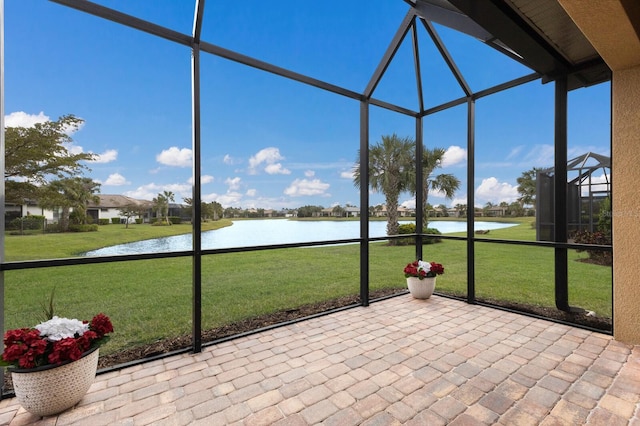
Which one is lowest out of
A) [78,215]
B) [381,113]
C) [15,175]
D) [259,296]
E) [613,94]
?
[259,296]

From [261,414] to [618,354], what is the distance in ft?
11.0

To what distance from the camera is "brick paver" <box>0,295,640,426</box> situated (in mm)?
1943

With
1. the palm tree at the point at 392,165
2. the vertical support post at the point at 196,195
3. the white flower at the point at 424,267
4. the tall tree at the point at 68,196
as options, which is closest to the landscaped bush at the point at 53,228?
the tall tree at the point at 68,196

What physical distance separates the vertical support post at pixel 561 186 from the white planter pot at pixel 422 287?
1.58 m

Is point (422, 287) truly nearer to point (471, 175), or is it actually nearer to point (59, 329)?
point (471, 175)

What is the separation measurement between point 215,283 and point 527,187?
222 inches

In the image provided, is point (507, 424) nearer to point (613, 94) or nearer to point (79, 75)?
point (613, 94)

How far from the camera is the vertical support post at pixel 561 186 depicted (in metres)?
3.63

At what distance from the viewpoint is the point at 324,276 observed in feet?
21.4

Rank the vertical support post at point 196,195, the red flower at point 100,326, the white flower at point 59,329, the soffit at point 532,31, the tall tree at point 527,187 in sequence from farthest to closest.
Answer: the tall tree at point 527,187 → the vertical support post at point 196,195 → the soffit at point 532,31 → the red flower at point 100,326 → the white flower at point 59,329

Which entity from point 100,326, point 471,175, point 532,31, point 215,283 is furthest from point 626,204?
point 215,283

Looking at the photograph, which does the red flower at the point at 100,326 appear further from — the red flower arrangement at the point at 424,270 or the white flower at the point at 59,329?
the red flower arrangement at the point at 424,270

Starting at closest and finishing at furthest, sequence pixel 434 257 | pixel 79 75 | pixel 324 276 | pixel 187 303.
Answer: pixel 79 75 < pixel 187 303 < pixel 324 276 < pixel 434 257

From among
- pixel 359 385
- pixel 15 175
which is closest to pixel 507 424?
pixel 359 385
